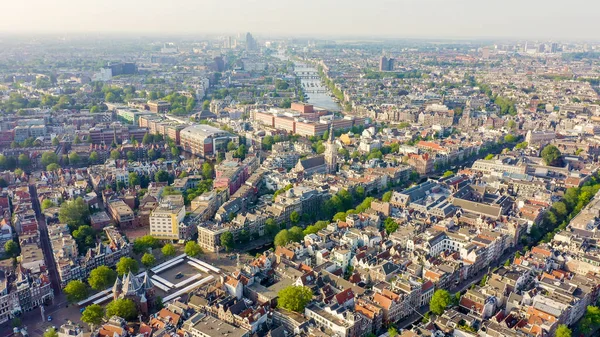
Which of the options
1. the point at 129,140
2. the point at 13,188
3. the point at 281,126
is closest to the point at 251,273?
the point at 13,188

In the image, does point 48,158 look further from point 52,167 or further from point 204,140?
point 204,140

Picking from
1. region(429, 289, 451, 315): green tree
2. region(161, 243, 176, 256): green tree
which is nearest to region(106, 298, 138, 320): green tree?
region(161, 243, 176, 256): green tree

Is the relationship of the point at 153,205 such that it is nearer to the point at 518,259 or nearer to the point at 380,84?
the point at 518,259

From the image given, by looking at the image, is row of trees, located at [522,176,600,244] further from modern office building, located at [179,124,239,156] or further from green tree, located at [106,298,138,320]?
modern office building, located at [179,124,239,156]

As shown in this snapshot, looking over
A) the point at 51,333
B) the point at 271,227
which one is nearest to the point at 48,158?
the point at 271,227

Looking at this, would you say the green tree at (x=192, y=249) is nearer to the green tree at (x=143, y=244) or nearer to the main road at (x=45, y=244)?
the green tree at (x=143, y=244)

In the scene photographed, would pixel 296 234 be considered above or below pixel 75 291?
above

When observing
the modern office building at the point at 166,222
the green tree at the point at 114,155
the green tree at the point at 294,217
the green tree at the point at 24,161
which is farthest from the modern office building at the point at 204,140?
the green tree at the point at 294,217
